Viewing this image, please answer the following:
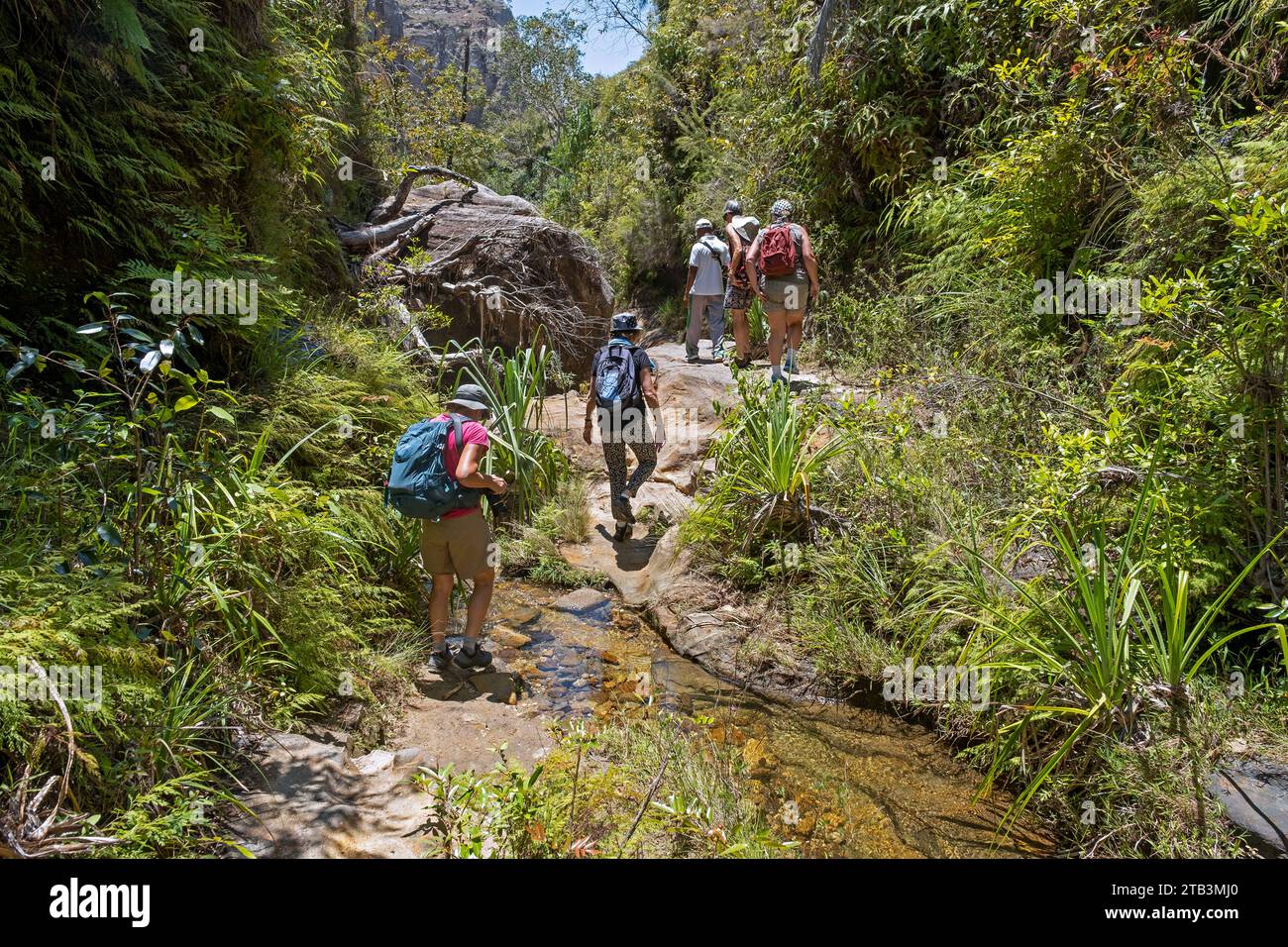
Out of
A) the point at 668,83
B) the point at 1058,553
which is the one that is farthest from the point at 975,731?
the point at 668,83

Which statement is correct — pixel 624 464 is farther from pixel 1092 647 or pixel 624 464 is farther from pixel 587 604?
pixel 1092 647

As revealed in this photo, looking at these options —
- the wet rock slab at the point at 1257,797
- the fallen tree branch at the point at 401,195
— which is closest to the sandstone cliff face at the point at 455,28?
the fallen tree branch at the point at 401,195

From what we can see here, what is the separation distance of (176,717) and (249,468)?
1.58 meters

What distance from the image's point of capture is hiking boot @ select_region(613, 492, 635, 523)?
6.83m

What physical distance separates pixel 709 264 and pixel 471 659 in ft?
19.4

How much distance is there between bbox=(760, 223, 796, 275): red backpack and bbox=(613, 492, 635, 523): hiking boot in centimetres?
247

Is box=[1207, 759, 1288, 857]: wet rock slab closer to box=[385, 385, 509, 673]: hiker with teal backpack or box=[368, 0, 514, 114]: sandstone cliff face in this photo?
box=[385, 385, 509, 673]: hiker with teal backpack

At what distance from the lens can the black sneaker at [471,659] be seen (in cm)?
450

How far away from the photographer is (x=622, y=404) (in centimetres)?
646

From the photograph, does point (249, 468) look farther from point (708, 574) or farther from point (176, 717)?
point (708, 574)

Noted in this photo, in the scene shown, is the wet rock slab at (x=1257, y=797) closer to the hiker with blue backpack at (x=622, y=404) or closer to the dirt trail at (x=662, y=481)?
the dirt trail at (x=662, y=481)

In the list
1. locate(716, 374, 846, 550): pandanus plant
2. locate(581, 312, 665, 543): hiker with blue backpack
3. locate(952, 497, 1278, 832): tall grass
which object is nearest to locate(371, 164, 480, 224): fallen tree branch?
locate(581, 312, 665, 543): hiker with blue backpack

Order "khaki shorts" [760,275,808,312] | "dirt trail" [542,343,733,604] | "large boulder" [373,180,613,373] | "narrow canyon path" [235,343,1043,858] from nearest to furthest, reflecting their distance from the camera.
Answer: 1. "narrow canyon path" [235,343,1043,858]
2. "dirt trail" [542,343,733,604]
3. "khaki shorts" [760,275,808,312]
4. "large boulder" [373,180,613,373]

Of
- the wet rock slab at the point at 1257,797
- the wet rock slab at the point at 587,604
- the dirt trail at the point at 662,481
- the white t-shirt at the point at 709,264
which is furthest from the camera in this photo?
the white t-shirt at the point at 709,264
